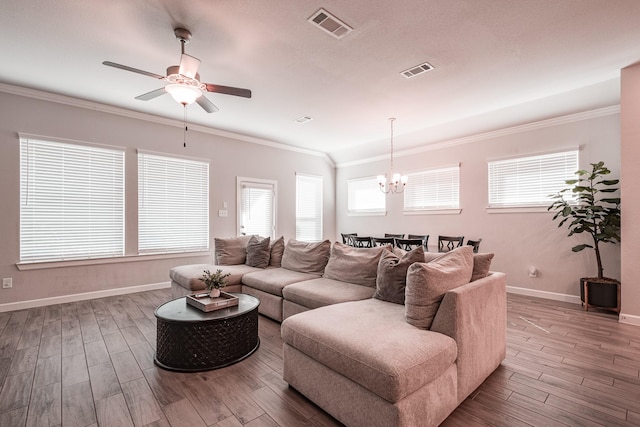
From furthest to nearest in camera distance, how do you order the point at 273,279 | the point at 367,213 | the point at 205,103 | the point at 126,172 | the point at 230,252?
the point at 367,213 < the point at 126,172 < the point at 230,252 < the point at 273,279 < the point at 205,103

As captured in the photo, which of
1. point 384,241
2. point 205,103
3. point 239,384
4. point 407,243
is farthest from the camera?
point 384,241

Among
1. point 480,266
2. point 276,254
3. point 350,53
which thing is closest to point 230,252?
point 276,254

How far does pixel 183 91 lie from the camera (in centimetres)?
273

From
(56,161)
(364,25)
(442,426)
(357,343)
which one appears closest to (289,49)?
(364,25)

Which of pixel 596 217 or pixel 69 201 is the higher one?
pixel 69 201

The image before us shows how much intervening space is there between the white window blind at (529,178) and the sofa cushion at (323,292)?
3.47 m

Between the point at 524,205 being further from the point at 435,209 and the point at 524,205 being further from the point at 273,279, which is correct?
the point at 273,279

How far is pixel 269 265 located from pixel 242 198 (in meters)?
2.20

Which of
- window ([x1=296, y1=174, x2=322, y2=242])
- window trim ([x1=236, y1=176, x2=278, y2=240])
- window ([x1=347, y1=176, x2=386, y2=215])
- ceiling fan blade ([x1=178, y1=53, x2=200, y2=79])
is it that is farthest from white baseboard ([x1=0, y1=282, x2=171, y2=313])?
window ([x1=347, y1=176, x2=386, y2=215])

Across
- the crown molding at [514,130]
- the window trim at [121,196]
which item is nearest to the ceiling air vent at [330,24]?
the crown molding at [514,130]

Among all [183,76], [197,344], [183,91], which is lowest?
[197,344]

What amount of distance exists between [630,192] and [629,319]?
1.50 metres

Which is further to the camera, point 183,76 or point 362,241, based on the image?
point 362,241

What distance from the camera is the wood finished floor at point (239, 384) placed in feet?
6.03
